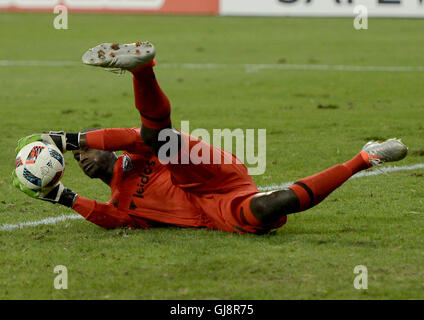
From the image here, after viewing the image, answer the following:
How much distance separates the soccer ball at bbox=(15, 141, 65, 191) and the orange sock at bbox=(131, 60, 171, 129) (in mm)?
667

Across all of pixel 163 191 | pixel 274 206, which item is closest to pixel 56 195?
pixel 163 191

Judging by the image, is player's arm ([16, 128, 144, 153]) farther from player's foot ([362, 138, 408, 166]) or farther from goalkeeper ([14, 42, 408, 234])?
player's foot ([362, 138, 408, 166])

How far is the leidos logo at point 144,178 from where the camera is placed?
5.62m

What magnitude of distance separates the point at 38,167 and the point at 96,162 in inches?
18.1

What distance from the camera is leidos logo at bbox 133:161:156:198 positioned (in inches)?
221

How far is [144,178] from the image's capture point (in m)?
5.65

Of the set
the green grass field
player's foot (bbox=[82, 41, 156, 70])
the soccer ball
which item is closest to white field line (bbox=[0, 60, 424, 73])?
the green grass field

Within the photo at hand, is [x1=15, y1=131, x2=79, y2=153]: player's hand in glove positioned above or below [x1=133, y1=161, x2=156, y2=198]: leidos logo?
above

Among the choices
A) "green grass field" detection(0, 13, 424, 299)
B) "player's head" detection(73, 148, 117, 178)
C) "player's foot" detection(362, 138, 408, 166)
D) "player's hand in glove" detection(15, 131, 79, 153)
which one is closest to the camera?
"green grass field" detection(0, 13, 424, 299)

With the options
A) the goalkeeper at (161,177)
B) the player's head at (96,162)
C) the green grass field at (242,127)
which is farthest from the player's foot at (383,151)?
the player's head at (96,162)

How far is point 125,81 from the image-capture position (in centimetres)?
1291

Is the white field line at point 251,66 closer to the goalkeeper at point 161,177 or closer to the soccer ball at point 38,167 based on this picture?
the goalkeeper at point 161,177
